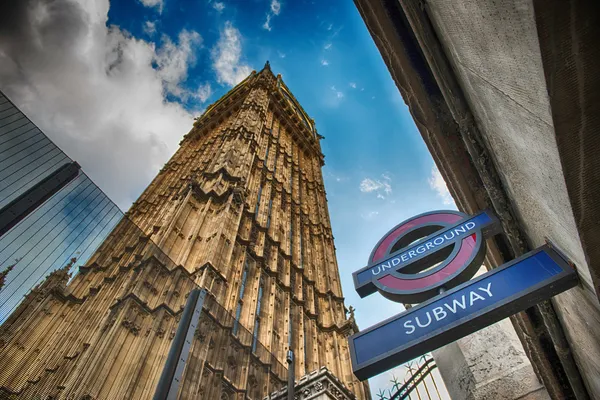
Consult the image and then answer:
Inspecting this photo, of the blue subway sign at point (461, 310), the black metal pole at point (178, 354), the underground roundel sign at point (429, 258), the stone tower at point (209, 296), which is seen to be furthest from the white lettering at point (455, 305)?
the stone tower at point (209, 296)

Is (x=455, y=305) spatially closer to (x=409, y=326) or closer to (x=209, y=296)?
(x=409, y=326)

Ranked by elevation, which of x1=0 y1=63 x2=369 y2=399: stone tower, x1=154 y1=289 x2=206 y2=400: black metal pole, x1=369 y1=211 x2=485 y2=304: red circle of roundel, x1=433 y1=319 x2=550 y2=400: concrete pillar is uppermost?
x1=0 y1=63 x2=369 y2=399: stone tower

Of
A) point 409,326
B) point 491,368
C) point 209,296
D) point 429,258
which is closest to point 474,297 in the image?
point 409,326

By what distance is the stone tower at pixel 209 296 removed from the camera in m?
10.5

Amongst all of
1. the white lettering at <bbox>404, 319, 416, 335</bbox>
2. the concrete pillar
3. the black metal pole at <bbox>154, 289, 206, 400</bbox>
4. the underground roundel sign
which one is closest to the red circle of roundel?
the underground roundel sign

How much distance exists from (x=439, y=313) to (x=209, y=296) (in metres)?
8.61

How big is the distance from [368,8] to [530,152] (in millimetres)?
2552

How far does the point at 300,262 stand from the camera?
84.4 ft

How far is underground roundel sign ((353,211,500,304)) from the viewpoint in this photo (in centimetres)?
334

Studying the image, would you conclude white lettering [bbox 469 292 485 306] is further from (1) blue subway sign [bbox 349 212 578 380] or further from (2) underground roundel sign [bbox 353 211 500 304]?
(2) underground roundel sign [bbox 353 211 500 304]

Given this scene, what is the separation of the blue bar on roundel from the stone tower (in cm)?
706

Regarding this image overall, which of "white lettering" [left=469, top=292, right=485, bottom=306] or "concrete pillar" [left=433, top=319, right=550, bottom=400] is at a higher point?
"concrete pillar" [left=433, top=319, right=550, bottom=400]

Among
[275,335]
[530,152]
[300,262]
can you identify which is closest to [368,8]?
[530,152]

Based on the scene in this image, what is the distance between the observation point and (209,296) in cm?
1064
